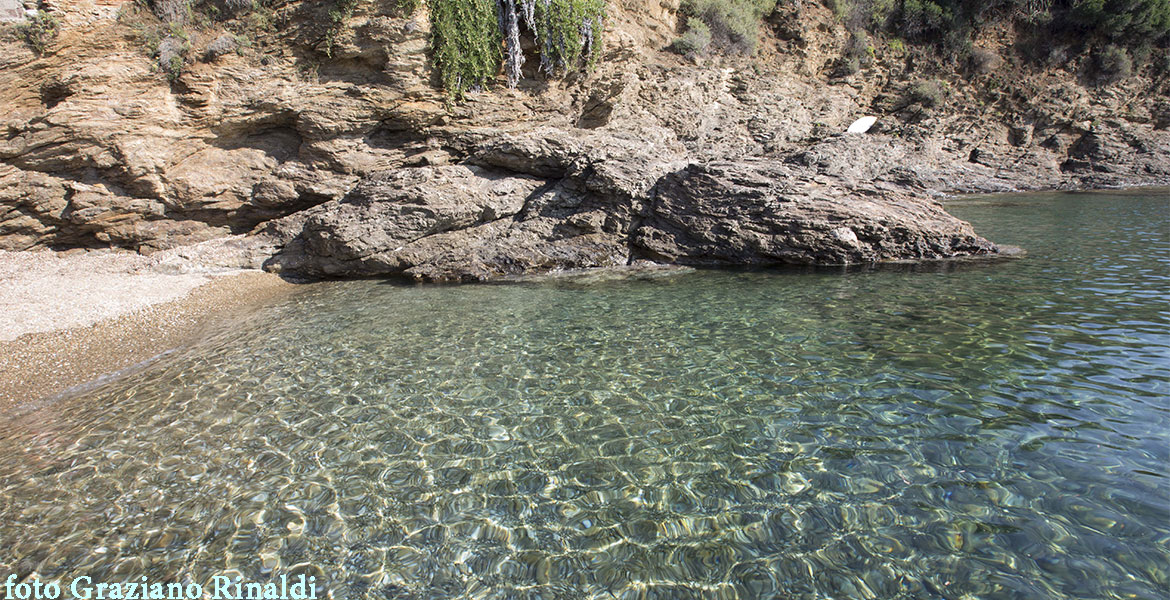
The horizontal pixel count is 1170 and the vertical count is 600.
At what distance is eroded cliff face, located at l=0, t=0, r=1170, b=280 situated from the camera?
10.0m

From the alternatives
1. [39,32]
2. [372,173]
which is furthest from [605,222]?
[39,32]

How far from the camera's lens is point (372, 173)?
11.5m

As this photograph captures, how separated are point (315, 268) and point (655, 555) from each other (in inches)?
382

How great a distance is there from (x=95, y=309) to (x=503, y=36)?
9.88 meters

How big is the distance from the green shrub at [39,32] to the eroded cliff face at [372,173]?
146 mm

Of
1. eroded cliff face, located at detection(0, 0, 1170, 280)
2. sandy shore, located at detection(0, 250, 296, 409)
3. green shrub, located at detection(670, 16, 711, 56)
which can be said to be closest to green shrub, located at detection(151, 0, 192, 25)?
eroded cliff face, located at detection(0, 0, 1170, 280)

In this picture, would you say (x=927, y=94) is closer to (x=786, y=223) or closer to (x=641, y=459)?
(x=786, y=223)

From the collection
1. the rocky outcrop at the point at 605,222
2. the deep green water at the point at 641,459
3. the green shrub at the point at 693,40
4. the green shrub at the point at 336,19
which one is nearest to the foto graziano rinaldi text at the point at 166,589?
the deep green water at the point at 641,459

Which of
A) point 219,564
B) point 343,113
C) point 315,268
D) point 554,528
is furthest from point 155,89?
point 554,528

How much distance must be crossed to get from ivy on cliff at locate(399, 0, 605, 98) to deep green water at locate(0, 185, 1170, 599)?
26.0ft

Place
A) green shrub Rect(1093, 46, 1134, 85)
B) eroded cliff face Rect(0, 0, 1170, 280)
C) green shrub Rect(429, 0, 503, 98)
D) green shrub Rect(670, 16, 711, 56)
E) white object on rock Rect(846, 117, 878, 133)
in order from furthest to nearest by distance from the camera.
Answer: green shrub Rect(1093, 46, 1134, 85) → white object on rock Rect(846, 117, 878, 133) → green shrub Rect(670, 16, 711, 56) → green shrub Rect(429, 0, 503, 98) → eroded cliff face Rect(0, 0, 1170, 280)

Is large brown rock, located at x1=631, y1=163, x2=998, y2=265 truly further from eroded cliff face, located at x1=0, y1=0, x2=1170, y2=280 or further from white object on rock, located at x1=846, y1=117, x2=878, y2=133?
white object on rock, located at x1=846, y1=117, x2=878, y2=133

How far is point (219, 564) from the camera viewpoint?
2994 mm

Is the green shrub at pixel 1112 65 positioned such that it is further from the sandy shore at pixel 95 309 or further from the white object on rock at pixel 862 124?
the sandy shore at pixel 95 309
